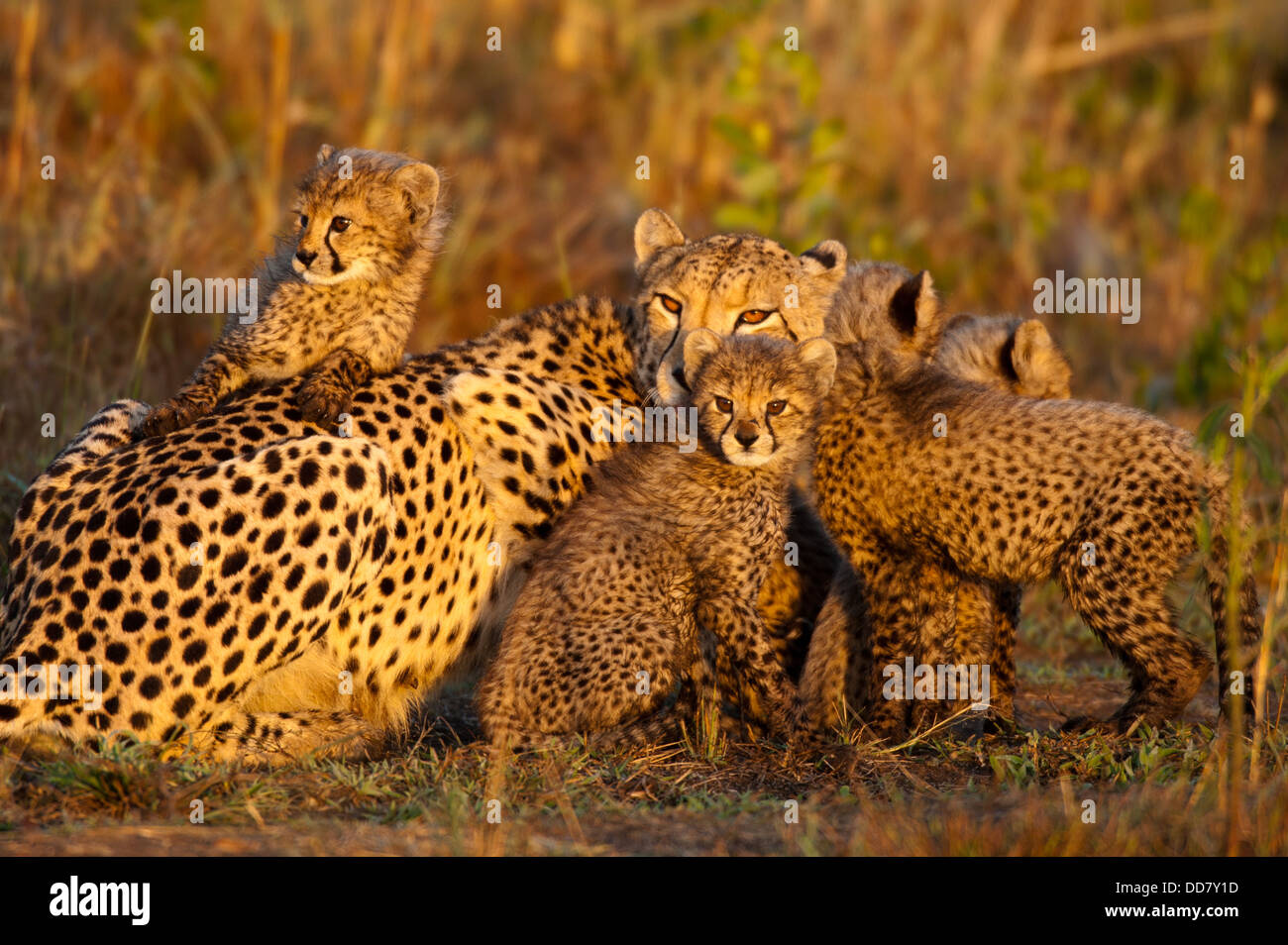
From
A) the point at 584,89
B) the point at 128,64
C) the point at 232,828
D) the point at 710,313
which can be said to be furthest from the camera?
the point at 584,89

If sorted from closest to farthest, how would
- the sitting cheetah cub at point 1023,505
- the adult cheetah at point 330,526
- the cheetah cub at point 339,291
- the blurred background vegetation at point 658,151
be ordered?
the adult cheetah at point 330,526 < the sitting cheetah cub at point 1023,505 < the cheetah cub at point 339,291 < the blurred background vegetation at point 658,151

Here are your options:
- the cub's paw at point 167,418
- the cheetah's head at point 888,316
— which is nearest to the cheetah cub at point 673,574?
the cheetah's head at point 888,316

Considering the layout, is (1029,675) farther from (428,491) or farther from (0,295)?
(0,295)

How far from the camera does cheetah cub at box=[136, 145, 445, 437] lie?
184 inches

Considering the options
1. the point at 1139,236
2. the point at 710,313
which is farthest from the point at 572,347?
the point at 1139,236

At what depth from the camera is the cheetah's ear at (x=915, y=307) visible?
A: 5.00 meters

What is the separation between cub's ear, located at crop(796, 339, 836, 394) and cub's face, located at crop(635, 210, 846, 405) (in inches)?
12.4

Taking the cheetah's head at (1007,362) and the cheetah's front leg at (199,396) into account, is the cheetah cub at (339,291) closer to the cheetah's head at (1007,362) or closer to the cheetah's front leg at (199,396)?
the cheetah's front leg at (199,396)

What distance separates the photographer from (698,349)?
454cm

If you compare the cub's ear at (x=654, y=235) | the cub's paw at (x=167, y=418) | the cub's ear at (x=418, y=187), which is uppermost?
the cub's ear at (x=418, y=187)

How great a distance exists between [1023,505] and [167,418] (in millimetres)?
2554

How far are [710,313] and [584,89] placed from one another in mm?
6095

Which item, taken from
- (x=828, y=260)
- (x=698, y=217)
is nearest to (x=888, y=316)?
(x=828, y=260)

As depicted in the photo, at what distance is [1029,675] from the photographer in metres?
5.43
